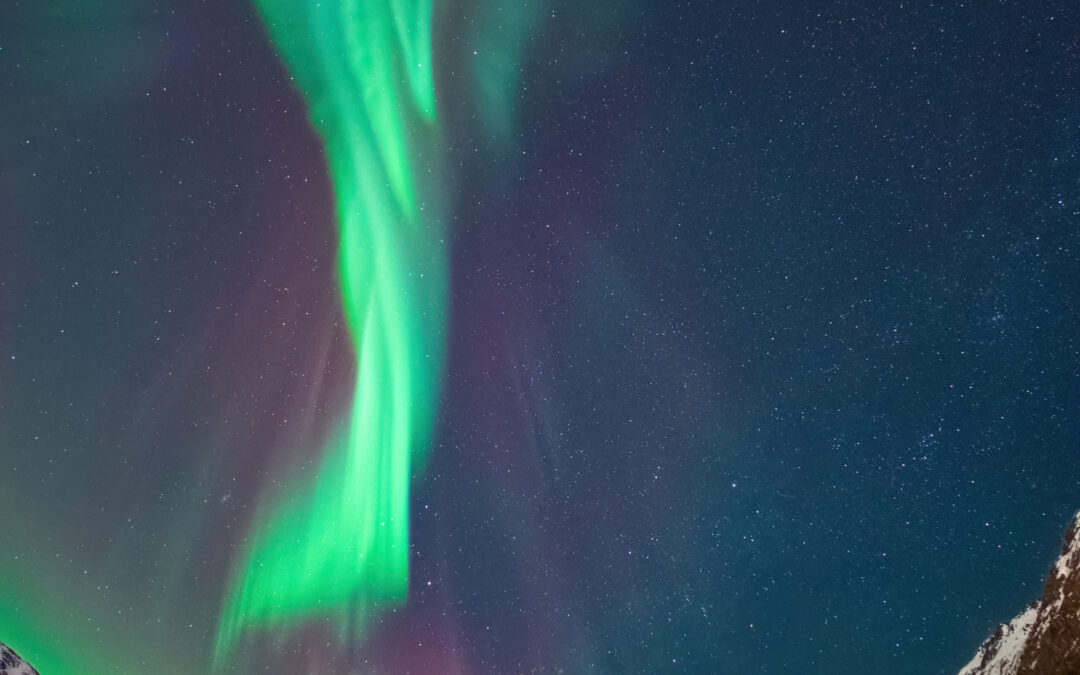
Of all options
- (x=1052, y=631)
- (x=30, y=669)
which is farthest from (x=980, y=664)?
(x=30, y=669)

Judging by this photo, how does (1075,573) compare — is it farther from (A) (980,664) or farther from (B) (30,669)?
(B) (30,669)

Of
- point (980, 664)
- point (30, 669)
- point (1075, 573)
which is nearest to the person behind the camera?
point (1075, 573)

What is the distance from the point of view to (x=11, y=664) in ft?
161

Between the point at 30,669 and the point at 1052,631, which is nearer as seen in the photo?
the point at 1052,631

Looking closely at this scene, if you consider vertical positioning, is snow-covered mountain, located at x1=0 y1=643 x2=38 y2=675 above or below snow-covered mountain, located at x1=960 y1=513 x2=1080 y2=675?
above

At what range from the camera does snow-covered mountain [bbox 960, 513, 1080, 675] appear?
19.2m

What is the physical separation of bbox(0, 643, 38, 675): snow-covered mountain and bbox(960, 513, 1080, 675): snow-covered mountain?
195ft

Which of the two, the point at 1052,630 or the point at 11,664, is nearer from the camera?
the point at 1052,630

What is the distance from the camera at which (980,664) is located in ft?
87.5

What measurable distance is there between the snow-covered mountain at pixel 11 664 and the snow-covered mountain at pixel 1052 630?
59367 millimetres

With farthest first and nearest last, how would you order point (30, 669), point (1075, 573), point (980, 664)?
point (30, 669)
point (980, 664)
point (1075, 573)

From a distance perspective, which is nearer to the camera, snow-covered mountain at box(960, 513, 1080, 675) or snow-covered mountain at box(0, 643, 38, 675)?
snow-covered mountain at box(960, 513, 1080, 675)

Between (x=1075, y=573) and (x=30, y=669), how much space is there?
215 feet

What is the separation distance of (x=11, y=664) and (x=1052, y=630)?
6276 cm
